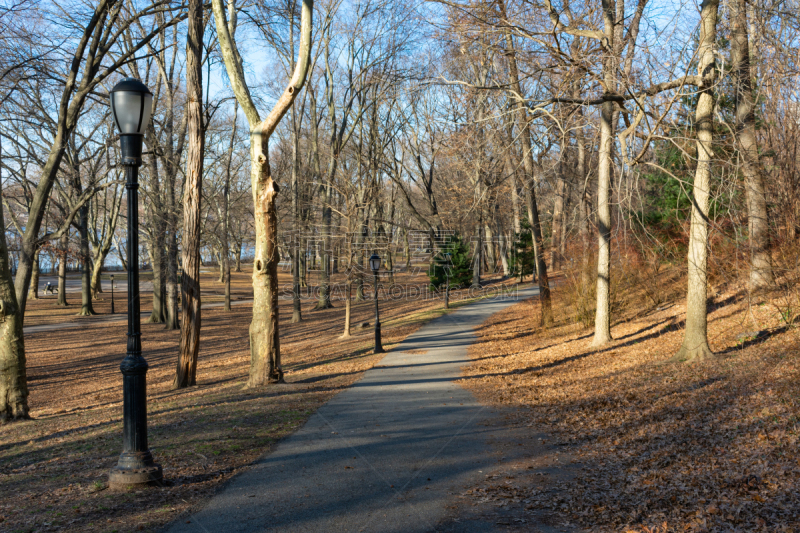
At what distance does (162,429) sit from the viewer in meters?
7.73

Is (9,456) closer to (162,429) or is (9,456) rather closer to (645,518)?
(162,429)

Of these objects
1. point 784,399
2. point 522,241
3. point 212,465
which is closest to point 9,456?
point 212,465

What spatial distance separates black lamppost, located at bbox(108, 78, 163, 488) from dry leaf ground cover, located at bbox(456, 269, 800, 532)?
320 cm

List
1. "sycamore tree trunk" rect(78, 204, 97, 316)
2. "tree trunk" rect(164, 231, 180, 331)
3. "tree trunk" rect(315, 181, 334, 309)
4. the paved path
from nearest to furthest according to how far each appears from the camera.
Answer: the paved path, "tree trunk" rect(315, 181, 334, 309), "tree trunk" rect(164, 231, 180, 331), "sycamore tree trunk" rect(78, 204, 97, 316)

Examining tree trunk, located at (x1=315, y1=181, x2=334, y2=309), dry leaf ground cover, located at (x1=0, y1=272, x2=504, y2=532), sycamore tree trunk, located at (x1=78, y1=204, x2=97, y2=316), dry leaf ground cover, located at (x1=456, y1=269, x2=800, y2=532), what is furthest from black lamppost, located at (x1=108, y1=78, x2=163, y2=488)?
sycamore tree trunk, located at (x1=78, y1=204, x2=97, y2=316)

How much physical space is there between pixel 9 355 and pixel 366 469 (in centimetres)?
889

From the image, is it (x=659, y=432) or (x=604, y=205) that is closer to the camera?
(x=659, y=432)

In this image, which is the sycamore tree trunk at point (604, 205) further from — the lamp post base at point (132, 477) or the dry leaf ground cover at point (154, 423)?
the lamp post base at point (132, 477)

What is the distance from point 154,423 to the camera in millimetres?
8320

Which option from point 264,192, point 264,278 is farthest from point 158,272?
point 264,192

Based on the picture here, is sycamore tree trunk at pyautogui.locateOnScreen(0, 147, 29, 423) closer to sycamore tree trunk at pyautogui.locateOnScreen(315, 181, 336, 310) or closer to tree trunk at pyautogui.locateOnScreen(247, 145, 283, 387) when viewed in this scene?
tree trunk at pyautogui.locateOnScreen(247, 145, 283, 387)

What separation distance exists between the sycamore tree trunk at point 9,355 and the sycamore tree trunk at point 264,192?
4.55 meters

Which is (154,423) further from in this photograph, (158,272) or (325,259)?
(158,272)

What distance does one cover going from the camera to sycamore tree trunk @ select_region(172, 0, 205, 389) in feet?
41.5
